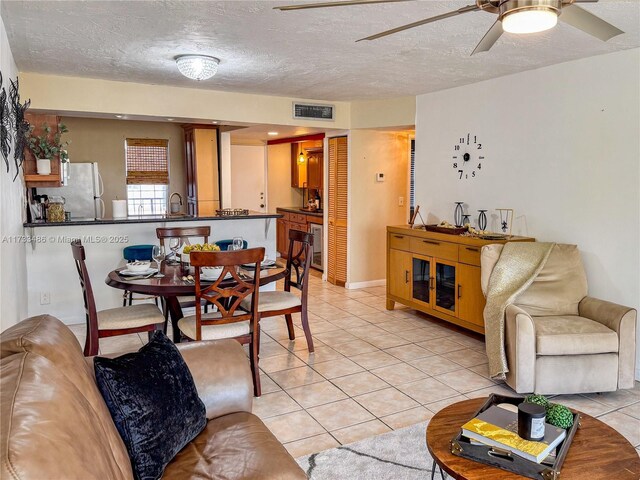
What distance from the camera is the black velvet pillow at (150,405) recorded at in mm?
1634

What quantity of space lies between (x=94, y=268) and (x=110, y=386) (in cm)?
375

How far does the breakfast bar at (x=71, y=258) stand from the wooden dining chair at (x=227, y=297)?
2061 mm

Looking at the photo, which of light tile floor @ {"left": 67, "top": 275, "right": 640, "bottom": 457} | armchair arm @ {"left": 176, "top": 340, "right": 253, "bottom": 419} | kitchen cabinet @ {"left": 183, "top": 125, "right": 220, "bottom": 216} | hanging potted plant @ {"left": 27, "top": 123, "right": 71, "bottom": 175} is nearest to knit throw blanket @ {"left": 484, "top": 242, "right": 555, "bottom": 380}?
light tile floor @ {"left": 67, "top": 275, "right": 640, "bottom": 457}

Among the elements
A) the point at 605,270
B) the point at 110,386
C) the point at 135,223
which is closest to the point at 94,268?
the point at 135,223

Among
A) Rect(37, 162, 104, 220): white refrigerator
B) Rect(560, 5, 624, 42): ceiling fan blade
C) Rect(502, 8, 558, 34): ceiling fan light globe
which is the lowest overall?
Rect(37, 162, 104, 220): white refrigerator

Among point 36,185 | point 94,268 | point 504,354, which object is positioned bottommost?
point 504,354

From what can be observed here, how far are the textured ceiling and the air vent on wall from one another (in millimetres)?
960

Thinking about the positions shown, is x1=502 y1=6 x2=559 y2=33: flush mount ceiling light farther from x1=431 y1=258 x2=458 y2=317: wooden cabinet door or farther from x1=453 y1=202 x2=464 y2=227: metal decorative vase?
x1=453 y1=202 x2=464 y2=227: metal decorative vase

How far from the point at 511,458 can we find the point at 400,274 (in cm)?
370

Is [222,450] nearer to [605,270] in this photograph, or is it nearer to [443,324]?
[605,270]

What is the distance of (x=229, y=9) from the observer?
282 centimetres

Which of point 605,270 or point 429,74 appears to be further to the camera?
point 429,74

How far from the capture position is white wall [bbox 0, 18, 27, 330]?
9.77 ft

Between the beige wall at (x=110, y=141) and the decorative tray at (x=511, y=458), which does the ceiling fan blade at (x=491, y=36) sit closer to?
the decorative tray at (x=511, y=458)
